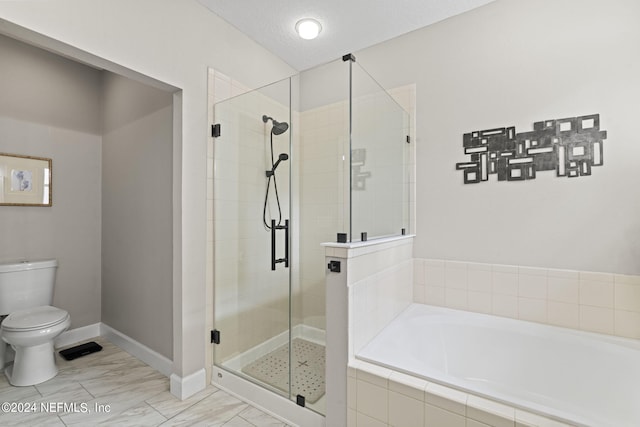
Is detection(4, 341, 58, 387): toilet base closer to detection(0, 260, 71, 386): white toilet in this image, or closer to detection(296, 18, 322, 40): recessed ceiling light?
detection(0, 260, 71, 386): white toilet

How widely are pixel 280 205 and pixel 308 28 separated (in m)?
1.40

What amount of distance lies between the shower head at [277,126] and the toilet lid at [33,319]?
81.5 inches

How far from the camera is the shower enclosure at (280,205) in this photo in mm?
2021

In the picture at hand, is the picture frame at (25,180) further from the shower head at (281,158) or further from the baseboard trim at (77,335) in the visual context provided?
the shower head at (281,158)

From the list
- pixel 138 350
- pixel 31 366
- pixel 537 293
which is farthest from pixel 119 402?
pixel 537 293

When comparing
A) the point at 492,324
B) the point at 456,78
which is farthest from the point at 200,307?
the point at 456,78

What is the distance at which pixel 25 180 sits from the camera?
2.44 meters

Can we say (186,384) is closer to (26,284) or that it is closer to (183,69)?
(26,284)

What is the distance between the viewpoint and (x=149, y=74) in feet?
5.76

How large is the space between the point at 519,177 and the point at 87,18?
2.66 m

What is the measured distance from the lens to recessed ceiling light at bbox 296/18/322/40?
2279 millimetres

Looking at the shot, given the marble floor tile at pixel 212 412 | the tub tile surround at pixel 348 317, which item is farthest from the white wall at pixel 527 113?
the marble floor tile at pixel 212 412

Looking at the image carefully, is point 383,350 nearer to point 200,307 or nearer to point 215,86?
point 200,307

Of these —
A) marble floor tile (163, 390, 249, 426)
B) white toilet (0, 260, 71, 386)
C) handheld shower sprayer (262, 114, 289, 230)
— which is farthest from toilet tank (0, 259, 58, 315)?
handheld shower sprayer (262, 114, 289, 230)
